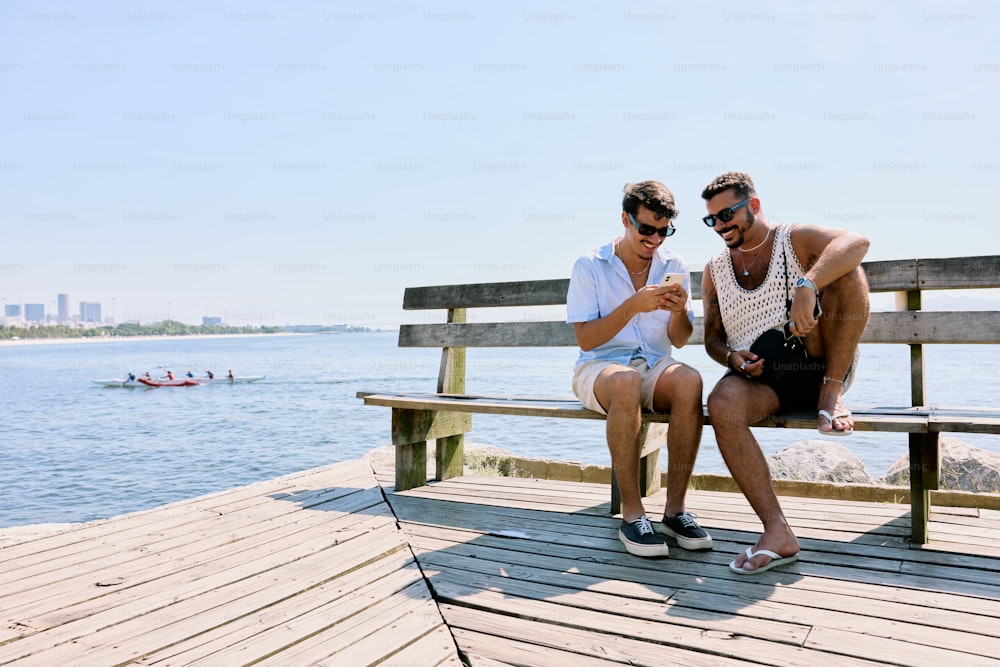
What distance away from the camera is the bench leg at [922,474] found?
111 inches

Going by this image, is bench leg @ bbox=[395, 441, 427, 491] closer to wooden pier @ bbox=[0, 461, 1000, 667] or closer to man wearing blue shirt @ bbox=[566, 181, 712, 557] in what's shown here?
wooden pier @ bbox=[0, 461, 1000, 667]

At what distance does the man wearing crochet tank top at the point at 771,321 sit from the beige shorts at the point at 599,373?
29 cm

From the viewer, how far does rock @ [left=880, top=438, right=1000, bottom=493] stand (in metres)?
5.79

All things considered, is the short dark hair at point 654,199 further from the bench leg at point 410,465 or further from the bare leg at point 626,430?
the bench leg at point 410,465

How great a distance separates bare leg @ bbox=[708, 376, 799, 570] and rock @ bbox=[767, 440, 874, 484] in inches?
168

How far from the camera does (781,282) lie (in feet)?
9.74

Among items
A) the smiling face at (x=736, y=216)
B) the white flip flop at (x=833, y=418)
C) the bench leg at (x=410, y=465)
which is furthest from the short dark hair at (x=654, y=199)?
the bench leg at (x=410, y=465)

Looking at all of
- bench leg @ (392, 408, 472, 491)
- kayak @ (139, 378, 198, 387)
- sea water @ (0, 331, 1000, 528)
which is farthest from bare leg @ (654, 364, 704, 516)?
kayak @ (139, 378, 198, 387)

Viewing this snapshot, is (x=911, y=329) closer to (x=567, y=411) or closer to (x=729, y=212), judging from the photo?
(x=729, y=212)

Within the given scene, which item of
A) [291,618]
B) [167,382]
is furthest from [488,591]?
[167,382]

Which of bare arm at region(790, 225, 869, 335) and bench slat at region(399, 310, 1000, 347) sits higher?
bare arm at region(790, 225, 869, 335)

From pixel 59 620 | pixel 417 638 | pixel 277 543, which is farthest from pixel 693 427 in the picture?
pixel 59 620

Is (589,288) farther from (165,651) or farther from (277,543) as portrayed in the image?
(165,651)

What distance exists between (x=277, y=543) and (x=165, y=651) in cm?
111
